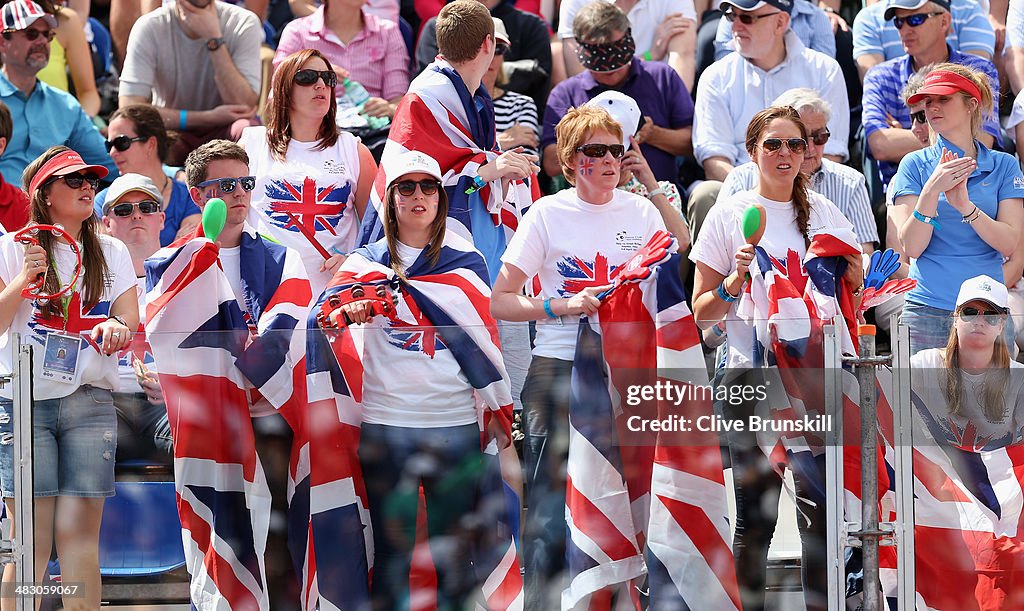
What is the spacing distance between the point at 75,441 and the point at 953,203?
12.1 ft

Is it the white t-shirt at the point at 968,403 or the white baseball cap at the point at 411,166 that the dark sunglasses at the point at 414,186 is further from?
the white t-shirt at the point at 968,403

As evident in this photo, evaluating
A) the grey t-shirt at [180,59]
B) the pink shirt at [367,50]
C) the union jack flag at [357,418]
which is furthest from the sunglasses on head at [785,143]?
the grey t-shirt at [180,59]

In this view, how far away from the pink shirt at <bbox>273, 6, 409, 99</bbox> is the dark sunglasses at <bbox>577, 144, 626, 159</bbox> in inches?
113

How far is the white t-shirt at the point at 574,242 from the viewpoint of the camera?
5.09 m

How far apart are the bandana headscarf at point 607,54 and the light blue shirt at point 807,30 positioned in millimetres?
853

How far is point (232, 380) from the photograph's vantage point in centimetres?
447

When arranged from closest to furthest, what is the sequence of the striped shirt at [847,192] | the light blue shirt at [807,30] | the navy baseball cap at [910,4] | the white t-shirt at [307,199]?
the white t-shirt at [307,199] → the striped shirt at [847,192] → the navy baseball cap at [910,4] → the light blue shirt at [807,30]

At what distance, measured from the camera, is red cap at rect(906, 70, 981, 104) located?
6.01 meters

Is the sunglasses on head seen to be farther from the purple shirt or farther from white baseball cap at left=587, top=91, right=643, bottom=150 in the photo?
the purple shirt

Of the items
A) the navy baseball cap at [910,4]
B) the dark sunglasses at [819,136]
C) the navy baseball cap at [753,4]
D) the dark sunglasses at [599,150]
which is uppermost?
the navy baseball cap at [910,4]

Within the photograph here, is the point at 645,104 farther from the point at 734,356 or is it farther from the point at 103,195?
the point at 734,356

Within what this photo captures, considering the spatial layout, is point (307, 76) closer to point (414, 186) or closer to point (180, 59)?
point (414, 186)

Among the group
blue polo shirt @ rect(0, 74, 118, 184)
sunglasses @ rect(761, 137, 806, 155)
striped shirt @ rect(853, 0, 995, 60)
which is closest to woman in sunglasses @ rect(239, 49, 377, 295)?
sunglasses @ rect(761, 137, 806, 155)

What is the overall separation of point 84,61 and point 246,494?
4826 mm
